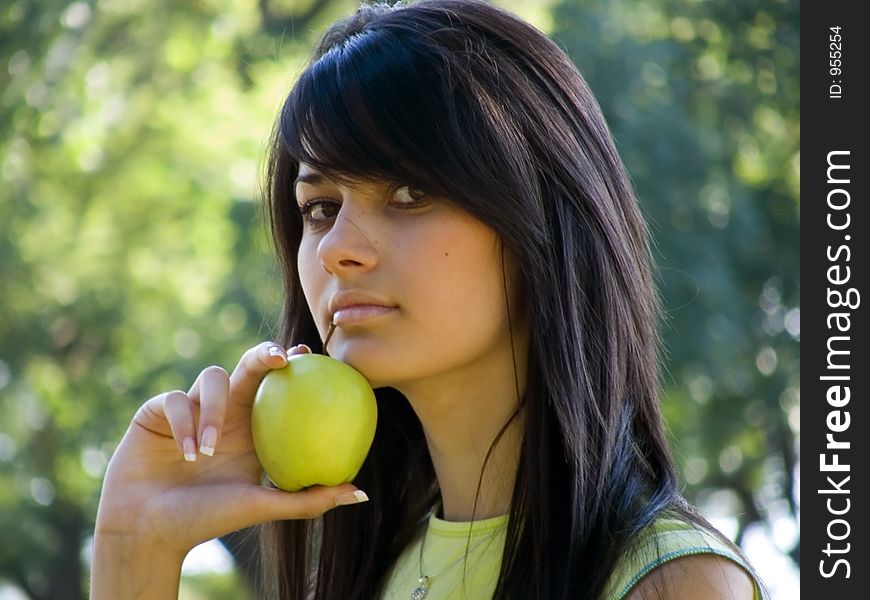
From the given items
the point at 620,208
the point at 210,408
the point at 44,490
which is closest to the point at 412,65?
the point at 620,208

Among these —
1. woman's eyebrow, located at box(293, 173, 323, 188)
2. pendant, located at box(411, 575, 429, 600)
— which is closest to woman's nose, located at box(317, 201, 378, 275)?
woman's eyebrow, located at box(293, 173, 323, 188)

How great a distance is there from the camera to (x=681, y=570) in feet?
6.82

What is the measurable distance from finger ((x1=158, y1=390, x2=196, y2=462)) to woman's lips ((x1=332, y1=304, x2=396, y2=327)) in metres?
0.37

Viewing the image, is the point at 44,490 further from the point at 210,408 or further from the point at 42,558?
the point at 210,408

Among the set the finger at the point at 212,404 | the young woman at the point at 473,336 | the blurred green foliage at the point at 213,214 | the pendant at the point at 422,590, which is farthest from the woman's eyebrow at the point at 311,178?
the blurred green foliage at the point at 213,214

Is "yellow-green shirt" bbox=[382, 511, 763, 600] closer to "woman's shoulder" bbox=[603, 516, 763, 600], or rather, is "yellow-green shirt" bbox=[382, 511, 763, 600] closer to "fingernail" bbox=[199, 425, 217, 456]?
"woman's shoulder" bbox=[603, 516, 763, 600]

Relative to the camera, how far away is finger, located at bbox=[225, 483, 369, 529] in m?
2.31

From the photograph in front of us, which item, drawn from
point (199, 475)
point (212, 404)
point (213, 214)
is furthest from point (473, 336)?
point (213, 214)

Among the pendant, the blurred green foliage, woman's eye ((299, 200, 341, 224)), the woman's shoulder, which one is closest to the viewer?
the woman's shoulder

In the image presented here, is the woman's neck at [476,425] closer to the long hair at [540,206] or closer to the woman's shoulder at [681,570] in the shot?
the long hair at [540,206]

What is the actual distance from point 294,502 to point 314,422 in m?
0.17

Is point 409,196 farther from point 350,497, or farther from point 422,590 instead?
point 422,590

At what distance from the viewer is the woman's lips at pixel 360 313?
7.43 feet
